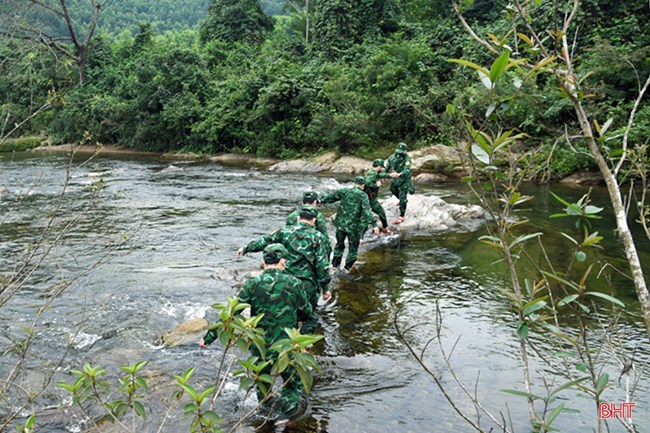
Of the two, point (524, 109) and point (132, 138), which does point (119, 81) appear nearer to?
point (132, 138)

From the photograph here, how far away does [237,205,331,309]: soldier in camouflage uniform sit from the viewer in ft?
20.7

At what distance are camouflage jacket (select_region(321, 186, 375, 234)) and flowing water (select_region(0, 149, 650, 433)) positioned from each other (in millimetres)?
863

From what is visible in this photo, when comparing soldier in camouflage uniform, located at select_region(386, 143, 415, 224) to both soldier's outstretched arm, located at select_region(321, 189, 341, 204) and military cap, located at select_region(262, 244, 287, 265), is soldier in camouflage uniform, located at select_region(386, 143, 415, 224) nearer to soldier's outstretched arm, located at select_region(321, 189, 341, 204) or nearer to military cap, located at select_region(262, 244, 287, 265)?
soldier's outstretched arm, located at select_region(321, 189, 341, 204)

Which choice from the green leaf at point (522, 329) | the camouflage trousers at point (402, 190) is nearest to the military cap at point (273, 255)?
the green leaf at point (522, 329)

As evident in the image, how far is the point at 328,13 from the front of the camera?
33.7 meters

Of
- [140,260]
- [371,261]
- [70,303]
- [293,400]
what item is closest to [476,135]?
[293,400]

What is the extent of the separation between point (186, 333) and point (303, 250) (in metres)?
1.91

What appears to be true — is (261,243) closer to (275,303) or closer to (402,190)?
(275,303)

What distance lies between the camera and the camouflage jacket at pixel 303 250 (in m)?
6.32

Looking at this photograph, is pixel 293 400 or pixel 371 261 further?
pixel 371 261

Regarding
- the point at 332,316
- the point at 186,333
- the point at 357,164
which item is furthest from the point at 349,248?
the point at 357,164

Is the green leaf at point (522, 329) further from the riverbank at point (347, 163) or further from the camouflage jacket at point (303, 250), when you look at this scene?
the riverbank at point (347, 163)

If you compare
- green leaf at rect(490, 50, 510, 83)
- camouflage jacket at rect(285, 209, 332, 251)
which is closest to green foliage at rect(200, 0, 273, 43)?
camouflage jacket at rect(285, 209, 332, 251)

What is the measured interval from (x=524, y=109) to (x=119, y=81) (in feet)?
92.7
